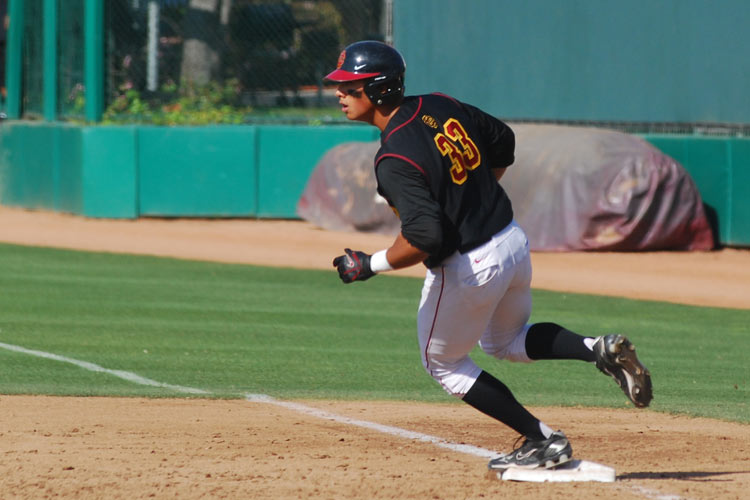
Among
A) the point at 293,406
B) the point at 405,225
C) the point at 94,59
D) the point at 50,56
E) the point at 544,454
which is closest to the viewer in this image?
the point at 405,225

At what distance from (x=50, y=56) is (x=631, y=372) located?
57.5 feet

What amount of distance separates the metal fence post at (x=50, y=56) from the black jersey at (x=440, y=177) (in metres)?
16.8

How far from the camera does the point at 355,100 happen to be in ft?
15.9

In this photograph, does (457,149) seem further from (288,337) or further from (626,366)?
(288,337)

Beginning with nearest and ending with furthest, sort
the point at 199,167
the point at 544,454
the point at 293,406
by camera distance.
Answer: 1. the point at 544,454
2. the point at 293,406
3. the point at 199,167

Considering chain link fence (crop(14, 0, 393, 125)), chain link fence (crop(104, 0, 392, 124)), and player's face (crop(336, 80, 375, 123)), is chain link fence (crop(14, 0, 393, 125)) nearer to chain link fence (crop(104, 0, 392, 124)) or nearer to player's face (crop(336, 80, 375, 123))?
chain link fence (crop(104, 0, 392, 124))

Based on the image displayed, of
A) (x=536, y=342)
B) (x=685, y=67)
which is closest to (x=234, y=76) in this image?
(x=685, y=67)

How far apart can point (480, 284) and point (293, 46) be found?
50.4ft

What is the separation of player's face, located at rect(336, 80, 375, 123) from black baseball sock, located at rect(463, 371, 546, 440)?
1231 millimetres

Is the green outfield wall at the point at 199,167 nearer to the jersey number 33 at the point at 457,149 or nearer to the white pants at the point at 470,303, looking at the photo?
the white pants at the point at 470,303

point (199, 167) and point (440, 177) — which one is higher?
point (440, 177)

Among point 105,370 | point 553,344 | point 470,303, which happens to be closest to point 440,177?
point 470,303

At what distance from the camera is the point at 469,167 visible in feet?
15.7

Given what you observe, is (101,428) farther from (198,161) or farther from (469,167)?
(198,161)
